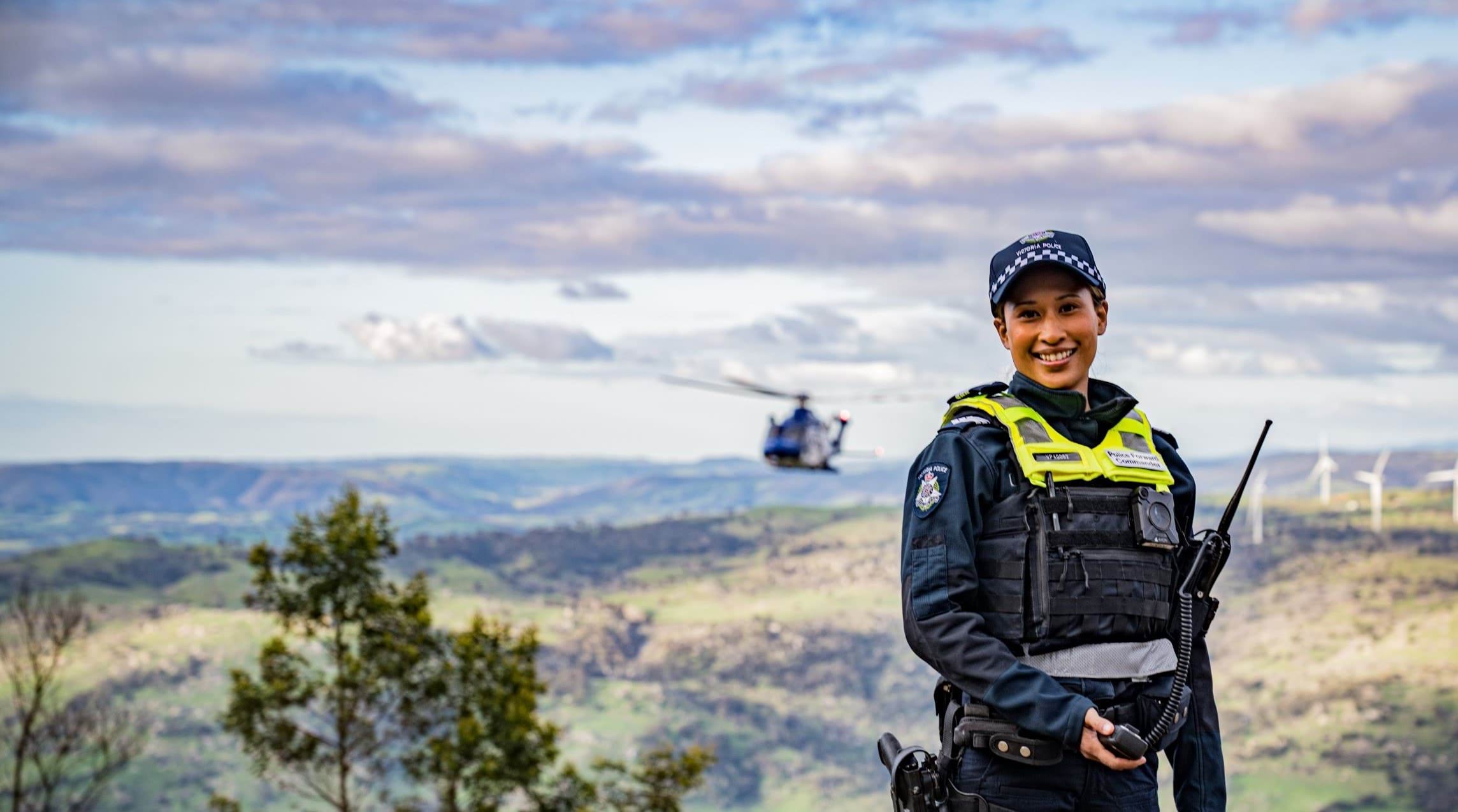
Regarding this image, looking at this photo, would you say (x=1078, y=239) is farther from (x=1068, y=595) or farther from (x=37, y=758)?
(x=37, y=758)

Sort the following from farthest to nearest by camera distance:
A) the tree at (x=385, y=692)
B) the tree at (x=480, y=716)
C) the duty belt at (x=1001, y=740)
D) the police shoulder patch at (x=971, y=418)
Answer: the tree at (x=480, y=716), the tree at (x=385, y=692), the police shoulder patch at (x=971, y=418), the duty belt at (x=1001, y=740)

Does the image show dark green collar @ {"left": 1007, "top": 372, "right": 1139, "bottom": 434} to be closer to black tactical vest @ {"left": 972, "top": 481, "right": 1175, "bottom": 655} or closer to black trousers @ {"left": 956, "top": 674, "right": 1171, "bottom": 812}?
black tactical vest @ {"left": 972, "top": 481, "right": 1175, "bottom": 655}

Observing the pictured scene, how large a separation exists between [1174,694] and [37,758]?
121ft

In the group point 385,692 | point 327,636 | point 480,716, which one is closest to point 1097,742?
point 327,636

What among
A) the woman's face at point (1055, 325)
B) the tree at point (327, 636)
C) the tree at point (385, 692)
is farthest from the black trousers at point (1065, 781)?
the tree at point (327, 636)

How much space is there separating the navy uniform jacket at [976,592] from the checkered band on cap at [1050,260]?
39 cm

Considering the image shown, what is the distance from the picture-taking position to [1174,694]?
511 centimetres

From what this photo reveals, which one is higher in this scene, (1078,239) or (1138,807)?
(1078,239)

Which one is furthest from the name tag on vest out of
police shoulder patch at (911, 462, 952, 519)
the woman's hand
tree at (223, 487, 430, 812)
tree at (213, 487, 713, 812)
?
tree at (223, 487, 430, 812)

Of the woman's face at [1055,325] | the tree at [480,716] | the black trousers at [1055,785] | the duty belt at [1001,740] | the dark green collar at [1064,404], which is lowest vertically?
the tree at [480,716]

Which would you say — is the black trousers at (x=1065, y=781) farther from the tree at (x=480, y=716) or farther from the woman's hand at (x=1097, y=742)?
the tree at (x=480, y=716)

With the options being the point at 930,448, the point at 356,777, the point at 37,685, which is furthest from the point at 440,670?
the point at 930,448

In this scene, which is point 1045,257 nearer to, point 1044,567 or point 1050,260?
point 1050,260

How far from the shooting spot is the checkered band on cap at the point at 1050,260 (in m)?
5.12
